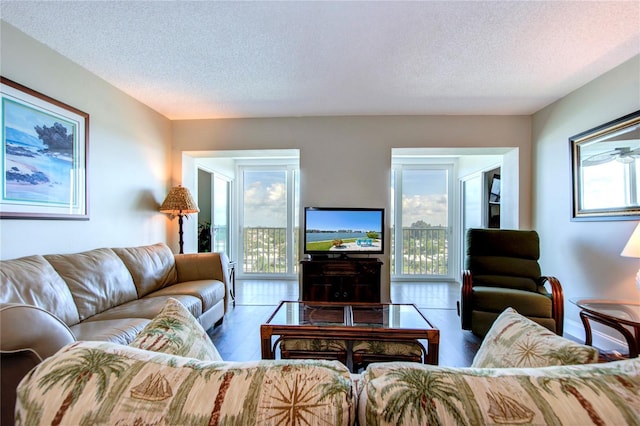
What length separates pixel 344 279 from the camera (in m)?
3.16

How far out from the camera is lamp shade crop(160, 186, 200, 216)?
3.23 m

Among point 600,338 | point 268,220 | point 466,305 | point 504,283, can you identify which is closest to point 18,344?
point 466,305

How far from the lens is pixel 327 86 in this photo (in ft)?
8.88

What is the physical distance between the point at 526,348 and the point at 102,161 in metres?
3.33

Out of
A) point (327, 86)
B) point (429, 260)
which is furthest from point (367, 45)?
point (429, 260)

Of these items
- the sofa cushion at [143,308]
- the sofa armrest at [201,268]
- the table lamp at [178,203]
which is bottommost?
the sofa cushion at [143,308]

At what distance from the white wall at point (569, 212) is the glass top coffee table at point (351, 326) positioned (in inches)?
69.1

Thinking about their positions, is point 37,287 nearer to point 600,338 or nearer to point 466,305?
point 466,305

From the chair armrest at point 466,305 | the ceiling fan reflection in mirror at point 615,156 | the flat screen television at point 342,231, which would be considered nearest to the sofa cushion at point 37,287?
the flat screen television at point 342,231

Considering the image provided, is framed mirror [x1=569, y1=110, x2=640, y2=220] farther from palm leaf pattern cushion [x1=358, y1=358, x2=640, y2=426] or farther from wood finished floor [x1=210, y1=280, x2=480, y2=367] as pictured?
palm leaf pattern cushion [x1=358, y1=358, x2=640, y2=426]

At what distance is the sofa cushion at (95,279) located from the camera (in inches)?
72.7

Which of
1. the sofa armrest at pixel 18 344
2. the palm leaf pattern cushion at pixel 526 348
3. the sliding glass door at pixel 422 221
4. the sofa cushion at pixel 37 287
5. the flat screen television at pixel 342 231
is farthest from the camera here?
the sliding glass door at pixel 422 221

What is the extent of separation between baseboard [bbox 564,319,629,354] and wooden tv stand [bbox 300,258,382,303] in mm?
1859

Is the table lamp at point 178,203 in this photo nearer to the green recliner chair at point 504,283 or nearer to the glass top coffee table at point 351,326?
the glass top coffee table at point 351,326
